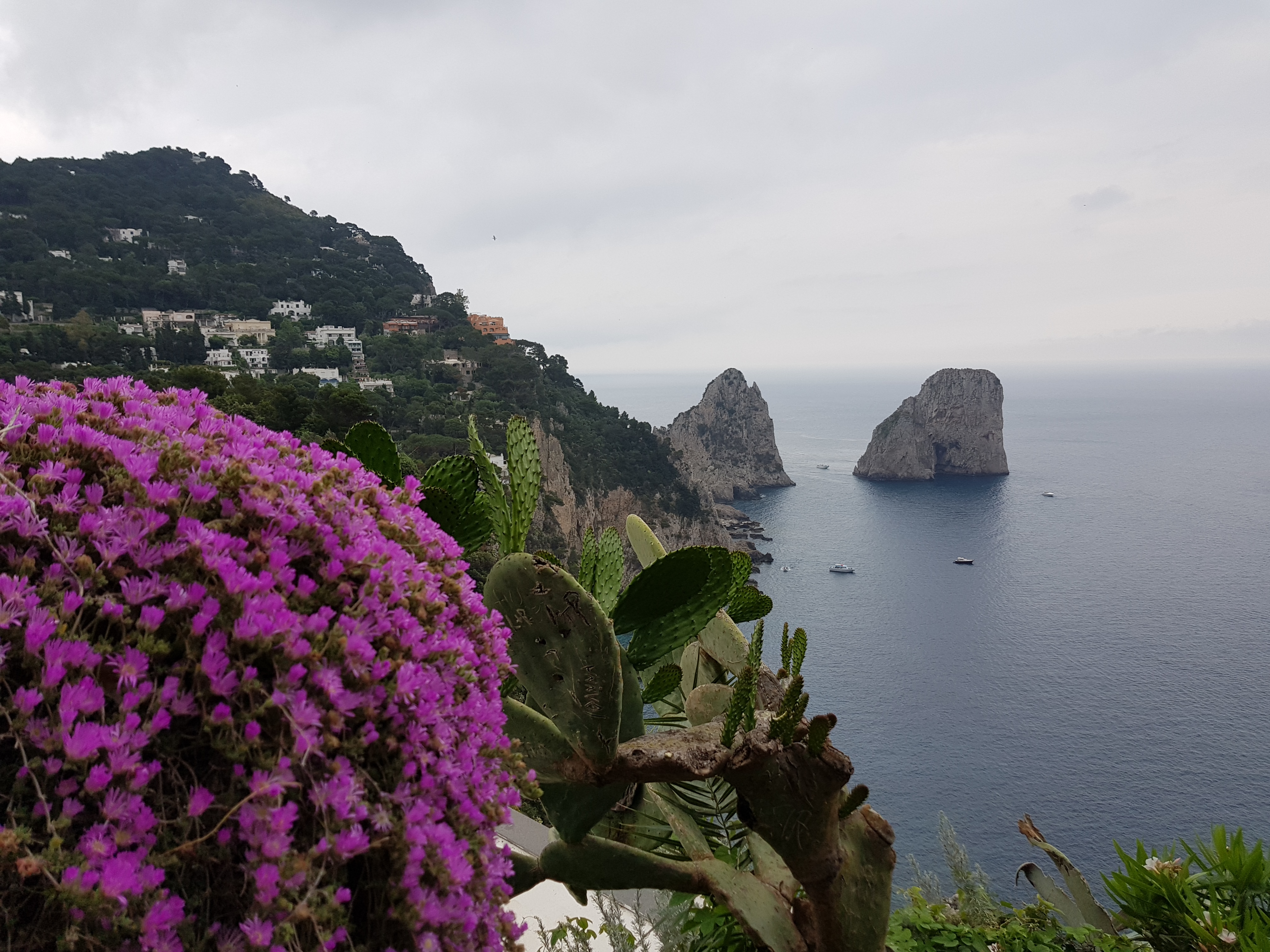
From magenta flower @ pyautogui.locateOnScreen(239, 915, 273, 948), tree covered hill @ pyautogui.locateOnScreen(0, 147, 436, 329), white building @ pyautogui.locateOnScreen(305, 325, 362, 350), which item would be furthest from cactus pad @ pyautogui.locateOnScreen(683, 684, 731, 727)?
tree covered hill @ pyautogui.locateOnScreen(0, 147, 436, 329)

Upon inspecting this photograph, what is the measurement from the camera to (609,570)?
1.75 metres

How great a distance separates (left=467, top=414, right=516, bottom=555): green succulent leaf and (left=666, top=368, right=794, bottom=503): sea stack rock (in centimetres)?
5174

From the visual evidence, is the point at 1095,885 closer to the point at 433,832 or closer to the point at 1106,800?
the point at 1106,800

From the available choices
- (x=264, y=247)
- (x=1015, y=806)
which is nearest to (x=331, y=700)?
(x=1015, y=806)

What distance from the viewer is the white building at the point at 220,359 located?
32438 millimetres

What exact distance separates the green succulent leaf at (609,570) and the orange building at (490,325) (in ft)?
156

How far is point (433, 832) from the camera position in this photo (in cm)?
65

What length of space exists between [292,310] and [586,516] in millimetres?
25751

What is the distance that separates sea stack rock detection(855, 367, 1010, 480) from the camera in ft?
181

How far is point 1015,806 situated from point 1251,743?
878 cm

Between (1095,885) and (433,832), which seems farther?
(1095,885)

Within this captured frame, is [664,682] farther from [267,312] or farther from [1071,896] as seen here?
[267,312]

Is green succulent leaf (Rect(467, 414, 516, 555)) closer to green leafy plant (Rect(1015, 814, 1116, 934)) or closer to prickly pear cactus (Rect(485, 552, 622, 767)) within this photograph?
prickly pear cactus (Rect(485, 552, 622, 767))

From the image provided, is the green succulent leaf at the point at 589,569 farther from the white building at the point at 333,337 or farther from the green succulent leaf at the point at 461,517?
the white building at the point at 333,337
